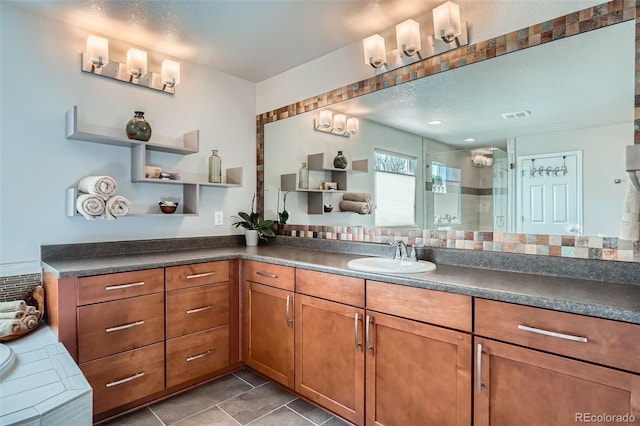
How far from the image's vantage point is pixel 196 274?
2299 millimetres

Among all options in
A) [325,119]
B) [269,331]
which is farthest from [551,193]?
[269,331]

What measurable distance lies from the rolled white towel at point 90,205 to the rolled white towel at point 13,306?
0.55m

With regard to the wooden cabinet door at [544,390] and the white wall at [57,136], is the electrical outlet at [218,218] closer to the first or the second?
the white wall at [57,136]

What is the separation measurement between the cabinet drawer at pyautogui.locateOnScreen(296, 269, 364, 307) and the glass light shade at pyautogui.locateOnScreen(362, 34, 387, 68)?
135cm

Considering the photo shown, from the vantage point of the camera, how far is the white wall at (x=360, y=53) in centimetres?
168

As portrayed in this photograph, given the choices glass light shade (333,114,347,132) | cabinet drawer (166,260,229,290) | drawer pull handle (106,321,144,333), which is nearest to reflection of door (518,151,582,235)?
glass light shade (333,114,347,132)

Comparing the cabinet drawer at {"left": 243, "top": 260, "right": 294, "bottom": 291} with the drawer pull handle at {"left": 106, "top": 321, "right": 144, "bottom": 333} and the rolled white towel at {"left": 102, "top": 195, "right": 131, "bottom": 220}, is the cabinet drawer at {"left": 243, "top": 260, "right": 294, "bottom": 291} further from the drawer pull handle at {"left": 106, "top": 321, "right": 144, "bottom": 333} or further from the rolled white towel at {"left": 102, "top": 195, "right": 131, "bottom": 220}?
the rolled white towel at {"left": 102, "top": 195, "right": 131, "bottom": 220}

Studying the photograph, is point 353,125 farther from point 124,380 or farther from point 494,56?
point 124,380

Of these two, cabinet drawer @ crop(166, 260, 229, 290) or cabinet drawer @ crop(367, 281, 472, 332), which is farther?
cabinet drawer @ crop(166, 260, 229, 290)

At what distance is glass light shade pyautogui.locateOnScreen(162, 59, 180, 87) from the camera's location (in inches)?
101

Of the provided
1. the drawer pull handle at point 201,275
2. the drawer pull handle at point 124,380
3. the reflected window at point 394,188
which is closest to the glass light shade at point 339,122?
the reflected window at point 394,188

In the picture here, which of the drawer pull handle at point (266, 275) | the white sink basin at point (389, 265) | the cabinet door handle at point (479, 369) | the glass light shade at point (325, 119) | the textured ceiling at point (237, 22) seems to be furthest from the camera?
the glass light shade at point (325, 119)

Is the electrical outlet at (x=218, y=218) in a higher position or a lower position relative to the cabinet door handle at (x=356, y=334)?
higher

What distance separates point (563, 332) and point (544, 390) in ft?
0.74
